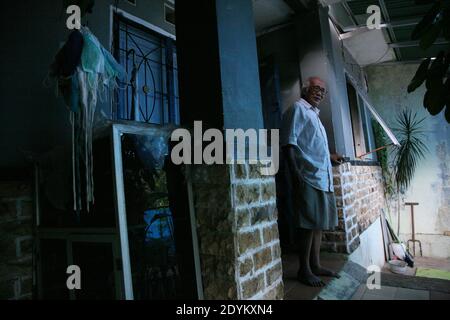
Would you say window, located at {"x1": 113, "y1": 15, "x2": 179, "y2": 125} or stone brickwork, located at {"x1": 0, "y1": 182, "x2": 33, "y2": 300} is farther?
window, located at {"x1": 113, "y1": 15, "x2": 179, "y2": 125}

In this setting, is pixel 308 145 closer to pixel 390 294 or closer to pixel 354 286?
pixel 354 286

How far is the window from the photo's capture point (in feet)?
9.21

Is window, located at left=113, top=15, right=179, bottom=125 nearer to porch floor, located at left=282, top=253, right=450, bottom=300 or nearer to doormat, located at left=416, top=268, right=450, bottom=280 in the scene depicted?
porch floor, located at left=282, top=253, right=450, bottom=300

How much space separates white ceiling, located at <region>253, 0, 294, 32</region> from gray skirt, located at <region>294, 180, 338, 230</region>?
216 cm

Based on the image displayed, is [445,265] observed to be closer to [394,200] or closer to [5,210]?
[394,200]

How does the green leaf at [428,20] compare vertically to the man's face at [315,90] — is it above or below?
below

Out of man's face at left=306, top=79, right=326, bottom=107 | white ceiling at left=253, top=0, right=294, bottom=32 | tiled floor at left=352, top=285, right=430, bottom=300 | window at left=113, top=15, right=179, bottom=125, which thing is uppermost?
white ceiling at left=253, top=0, right=294, bottom=32

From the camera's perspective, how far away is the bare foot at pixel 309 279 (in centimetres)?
213

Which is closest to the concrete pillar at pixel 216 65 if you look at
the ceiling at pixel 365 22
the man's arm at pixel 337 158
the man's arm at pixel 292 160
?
the man's arm at pixel 292 160

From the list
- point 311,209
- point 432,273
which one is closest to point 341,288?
point 311,209

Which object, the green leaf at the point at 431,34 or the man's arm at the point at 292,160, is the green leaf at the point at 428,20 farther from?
the man's arm at the point at 292,160

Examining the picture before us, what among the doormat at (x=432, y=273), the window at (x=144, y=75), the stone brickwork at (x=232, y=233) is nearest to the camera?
the stone brickwork at (x=232, y=233)

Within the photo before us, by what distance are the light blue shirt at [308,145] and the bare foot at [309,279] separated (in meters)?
0.68

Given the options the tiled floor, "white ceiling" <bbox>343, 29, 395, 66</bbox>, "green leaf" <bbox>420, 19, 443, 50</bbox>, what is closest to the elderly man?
the tiled floor
